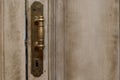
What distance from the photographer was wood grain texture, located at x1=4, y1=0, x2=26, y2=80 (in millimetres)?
787

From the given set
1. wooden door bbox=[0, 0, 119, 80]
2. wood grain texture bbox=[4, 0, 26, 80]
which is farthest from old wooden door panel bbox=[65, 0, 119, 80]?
wood grain texture bbox=[4, 0, 26, 80]

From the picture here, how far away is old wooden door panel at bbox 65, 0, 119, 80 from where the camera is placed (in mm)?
784

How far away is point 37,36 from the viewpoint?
79 cm

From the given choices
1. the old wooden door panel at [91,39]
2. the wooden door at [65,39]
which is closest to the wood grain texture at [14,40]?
the wooden door at [65,39]

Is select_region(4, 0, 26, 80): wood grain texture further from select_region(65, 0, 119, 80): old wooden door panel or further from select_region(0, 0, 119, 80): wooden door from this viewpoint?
select_region(65, 0, 119, 80): old wooden door panel

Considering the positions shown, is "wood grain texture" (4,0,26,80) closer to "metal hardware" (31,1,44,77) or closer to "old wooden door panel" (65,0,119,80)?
"metal hardware" (31,1,44,77)

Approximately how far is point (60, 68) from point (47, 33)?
0.14m

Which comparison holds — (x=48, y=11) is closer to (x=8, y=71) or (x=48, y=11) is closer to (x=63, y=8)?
(x=63, y=8)

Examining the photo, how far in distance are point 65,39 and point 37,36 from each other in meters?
0.11

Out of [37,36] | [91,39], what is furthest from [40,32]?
[91,39]

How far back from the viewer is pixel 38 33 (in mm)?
787

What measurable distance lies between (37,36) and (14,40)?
0.30 ft

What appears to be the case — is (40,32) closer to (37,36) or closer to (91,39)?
(37,36)

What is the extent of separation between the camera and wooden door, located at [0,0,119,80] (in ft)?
2.58
